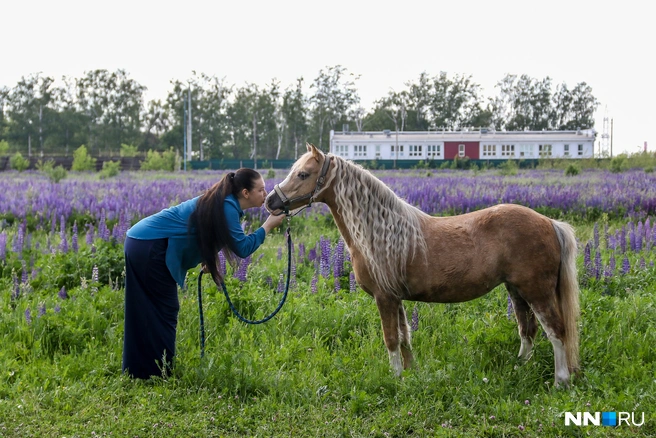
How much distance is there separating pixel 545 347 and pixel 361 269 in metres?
1.78

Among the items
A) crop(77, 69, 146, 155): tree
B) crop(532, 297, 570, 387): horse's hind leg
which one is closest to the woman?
crop(532, 297, 570, 387): horse's hind leg

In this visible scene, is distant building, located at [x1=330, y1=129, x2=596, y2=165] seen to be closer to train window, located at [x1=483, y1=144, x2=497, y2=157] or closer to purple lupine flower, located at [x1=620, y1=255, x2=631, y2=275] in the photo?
train window, located at [x1=483, y1=144, x2=497, y2=157]

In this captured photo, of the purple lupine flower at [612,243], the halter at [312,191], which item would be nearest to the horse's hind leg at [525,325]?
the halter at [312,191]

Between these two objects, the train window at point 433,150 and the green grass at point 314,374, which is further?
the train window at point 433,150

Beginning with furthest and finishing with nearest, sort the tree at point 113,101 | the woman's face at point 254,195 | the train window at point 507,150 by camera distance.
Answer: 1. the tree at point 113,101
2. the train window at point 507,150
3. the woman's face at point 254,195

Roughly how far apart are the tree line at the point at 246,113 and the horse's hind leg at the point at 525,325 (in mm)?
63210

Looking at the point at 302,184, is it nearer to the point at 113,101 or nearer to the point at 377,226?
the point at 377,226

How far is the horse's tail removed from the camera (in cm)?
453

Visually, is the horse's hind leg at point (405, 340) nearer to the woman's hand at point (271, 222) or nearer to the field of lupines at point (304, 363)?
the field of lupines at point (304, 363)

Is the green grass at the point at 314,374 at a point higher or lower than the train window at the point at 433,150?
lower

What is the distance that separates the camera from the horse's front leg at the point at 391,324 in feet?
14.8

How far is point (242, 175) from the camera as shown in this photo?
4586 millimetres

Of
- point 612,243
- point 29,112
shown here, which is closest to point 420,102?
point 29,112

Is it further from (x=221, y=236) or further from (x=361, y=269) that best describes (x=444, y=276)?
(x=221, y=236)
